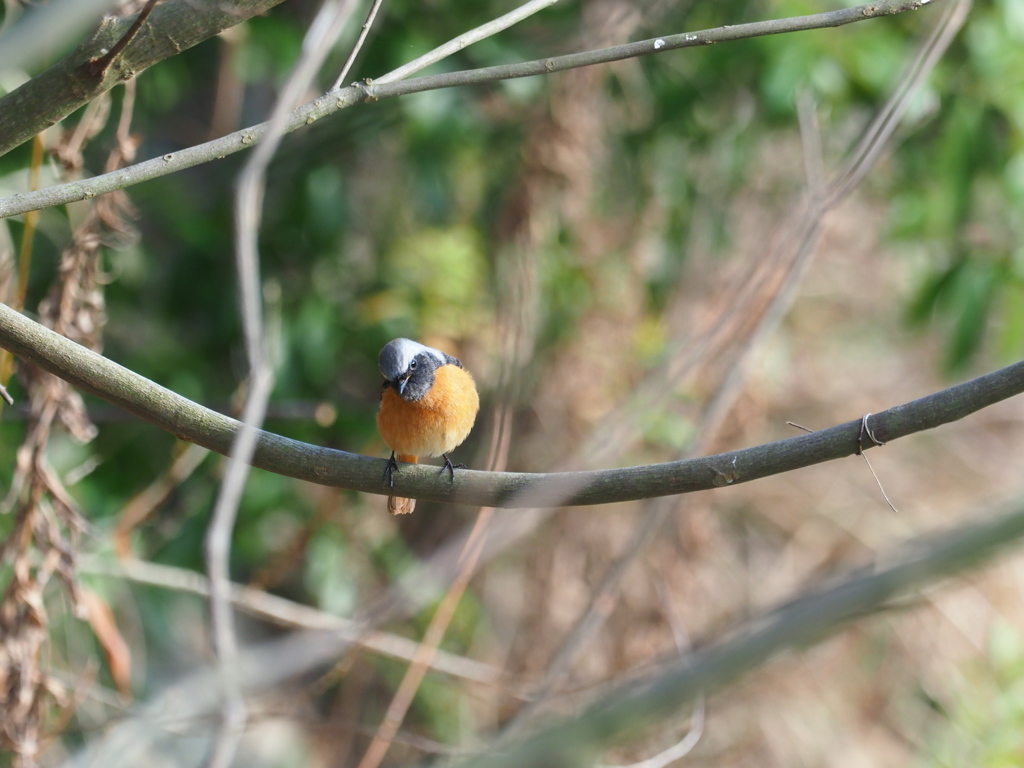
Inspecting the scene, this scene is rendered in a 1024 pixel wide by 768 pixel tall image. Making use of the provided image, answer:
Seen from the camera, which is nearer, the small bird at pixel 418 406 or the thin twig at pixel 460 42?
the thin twig at pixel 460 42

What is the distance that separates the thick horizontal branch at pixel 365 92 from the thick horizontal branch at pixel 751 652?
122cm

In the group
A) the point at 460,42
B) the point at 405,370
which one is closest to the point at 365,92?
the point at 460,42

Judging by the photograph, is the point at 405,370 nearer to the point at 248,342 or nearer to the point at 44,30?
the point at 248,342

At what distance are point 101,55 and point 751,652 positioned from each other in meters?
1.61

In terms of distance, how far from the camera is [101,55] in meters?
1.78

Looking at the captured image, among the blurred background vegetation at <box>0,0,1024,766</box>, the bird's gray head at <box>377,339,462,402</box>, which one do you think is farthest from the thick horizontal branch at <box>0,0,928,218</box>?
the bird's gray head at <box>377,339,462,402</box>

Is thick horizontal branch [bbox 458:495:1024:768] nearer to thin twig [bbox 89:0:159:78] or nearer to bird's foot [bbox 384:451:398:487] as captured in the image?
bird's foot [bbox 384:451:398:487]

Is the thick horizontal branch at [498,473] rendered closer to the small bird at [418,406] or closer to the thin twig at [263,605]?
the small bird at [418,406]

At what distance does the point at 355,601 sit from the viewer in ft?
17.8

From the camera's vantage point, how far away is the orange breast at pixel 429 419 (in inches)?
115

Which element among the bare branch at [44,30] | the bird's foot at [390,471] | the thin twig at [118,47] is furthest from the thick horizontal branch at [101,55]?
the bird's foot at [390,471]

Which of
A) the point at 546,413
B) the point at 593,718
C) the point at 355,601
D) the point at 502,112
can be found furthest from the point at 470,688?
the point at 593,718

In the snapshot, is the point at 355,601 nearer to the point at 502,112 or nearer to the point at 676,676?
the point at 502,112

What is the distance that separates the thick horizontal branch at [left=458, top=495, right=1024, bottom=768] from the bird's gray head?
2.01 m
